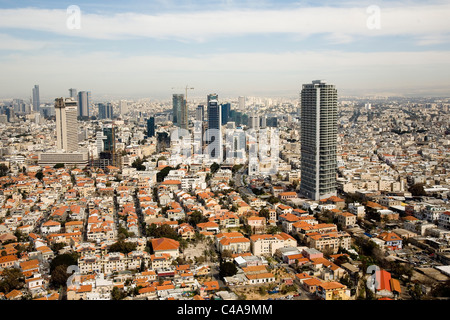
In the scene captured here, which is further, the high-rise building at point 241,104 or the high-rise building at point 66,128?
the high-rise building at point 241,104

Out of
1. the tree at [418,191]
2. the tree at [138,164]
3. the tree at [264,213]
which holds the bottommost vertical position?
the tree at [264,213]

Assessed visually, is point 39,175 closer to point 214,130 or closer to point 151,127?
point 214,130

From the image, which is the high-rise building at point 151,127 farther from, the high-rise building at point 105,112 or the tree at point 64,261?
the tree at point 64,261

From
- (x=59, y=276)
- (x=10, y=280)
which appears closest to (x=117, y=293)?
(x=59, y=276)

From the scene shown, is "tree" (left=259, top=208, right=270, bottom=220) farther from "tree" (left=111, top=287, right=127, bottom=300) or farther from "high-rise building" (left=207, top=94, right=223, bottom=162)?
"high-rise building" (left=207, top=94, right=223, bottom=162)

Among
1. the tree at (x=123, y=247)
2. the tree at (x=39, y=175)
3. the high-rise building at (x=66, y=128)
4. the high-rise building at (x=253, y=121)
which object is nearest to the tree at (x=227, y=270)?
the tree at (x=123, y=247)
